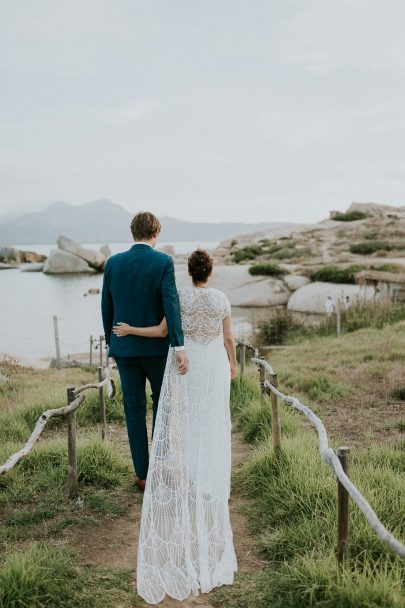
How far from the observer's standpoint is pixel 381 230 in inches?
1700

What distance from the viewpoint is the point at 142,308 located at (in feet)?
14.3

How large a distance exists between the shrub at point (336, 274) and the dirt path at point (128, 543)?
22083 millimetres

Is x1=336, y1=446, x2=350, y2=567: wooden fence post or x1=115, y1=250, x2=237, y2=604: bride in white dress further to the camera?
x1=115, y1=250, x2=237, y2=604: bride in white dress

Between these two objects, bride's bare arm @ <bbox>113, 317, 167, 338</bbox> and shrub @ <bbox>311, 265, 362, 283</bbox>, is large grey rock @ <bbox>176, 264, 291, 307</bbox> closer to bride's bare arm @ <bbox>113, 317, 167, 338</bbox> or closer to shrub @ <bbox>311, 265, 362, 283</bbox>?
shrub @ <bbox>311, 265, 362, 283</bbox>

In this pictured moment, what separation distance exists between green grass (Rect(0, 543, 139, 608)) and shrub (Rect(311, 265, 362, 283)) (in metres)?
23.3

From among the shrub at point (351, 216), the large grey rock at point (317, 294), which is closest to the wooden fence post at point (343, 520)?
the large grey rock at point (317, 294)

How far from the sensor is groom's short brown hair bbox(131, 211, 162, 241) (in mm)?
4328

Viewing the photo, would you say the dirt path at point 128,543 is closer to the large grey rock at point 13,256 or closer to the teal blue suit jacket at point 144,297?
the teal blue suit jacket at point 144,297

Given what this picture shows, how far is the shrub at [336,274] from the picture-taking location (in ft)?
84.3

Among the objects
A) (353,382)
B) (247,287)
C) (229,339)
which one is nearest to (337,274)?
(247,287)

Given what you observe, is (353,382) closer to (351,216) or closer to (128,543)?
(128,543)

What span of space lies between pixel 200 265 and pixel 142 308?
56cm

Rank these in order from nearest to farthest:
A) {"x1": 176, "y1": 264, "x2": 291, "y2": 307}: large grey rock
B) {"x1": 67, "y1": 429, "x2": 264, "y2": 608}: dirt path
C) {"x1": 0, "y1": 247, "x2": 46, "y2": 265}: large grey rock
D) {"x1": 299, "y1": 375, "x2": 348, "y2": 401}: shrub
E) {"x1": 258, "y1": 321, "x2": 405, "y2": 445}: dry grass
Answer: {"x1": 67, "y1": 429, "x2": 264, "y2": 608}: dirt path
{"x1": 258, "y1": 321, "x2": 405, "y2": 445}: dry grass
{"x1": 299, "y1": 375, "x2": 348, "y2": 401}: shrub
{"x1": 176, "y1": 264, "x2": 291, "y2": 307}: large grey rock
{"x1": 0, "y1": 247, "x2": 46, "y2": 265}: large grey rock

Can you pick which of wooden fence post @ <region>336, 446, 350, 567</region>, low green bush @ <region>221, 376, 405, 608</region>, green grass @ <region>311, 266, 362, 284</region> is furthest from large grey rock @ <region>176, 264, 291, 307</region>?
wooden fence post @ <region>336, 446, 350, 567</region>
